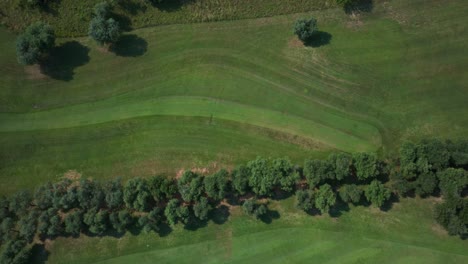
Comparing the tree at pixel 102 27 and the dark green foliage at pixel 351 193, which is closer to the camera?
the dark green foliage at pixel 351 193

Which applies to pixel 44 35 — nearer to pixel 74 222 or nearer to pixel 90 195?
pixel 90 195

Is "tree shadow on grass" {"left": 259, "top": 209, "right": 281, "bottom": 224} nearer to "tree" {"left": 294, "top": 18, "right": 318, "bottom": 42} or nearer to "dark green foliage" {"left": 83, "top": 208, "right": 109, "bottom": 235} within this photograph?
"dark green foliage" {"left": 83, "top": 208, "right": 109, "bottom": 235}

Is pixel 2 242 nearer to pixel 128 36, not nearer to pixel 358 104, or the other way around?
pixel 128 36

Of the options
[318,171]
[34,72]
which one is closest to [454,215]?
[318,171]

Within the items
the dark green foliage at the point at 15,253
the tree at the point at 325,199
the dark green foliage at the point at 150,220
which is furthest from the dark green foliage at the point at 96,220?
the tree at the point at 325,199

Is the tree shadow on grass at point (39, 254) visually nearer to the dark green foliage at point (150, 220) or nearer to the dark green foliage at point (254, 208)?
the dark green foliage at point (150, 220)
